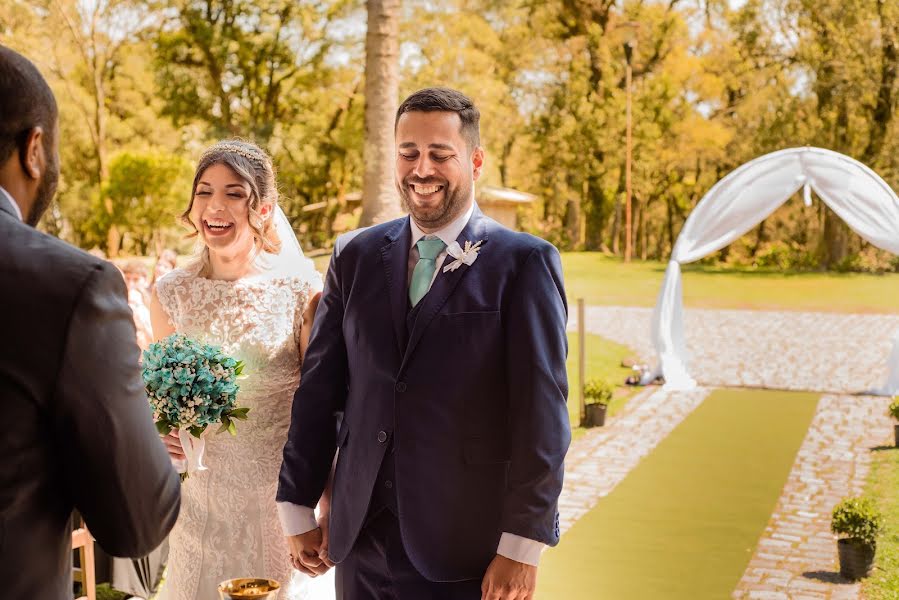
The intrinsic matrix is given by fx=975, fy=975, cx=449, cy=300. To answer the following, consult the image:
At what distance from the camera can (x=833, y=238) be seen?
30375 mm

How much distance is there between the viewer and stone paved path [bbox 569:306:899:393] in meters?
14.8

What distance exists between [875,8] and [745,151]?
7.94 meters

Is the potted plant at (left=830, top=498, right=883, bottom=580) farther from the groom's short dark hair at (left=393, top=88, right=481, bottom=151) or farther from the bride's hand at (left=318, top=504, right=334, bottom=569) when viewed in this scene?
the groom's short dark hair at (left=393, top=88, right=481, bottom=151)

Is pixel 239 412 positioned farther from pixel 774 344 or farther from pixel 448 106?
pixel 774 344

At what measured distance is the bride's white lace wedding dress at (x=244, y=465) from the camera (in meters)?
3.29

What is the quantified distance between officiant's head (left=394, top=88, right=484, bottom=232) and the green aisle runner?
12.4ft

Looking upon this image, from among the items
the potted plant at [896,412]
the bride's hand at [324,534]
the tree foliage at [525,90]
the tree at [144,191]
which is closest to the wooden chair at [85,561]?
the bride's hand at [324,534]

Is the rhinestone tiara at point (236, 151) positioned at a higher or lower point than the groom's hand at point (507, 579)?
higher

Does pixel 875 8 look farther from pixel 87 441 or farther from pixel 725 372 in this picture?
pixel 87 441

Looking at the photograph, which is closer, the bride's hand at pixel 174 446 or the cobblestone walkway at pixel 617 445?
the bride's hand at pixel 174 446

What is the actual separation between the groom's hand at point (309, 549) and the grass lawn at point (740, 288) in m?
21.7

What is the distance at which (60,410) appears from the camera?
4.61 feet

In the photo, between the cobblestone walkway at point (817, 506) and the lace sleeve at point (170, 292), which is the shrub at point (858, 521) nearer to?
the cobblestone walkway at point (817, 506)

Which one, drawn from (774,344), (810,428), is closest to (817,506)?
(810,428)
